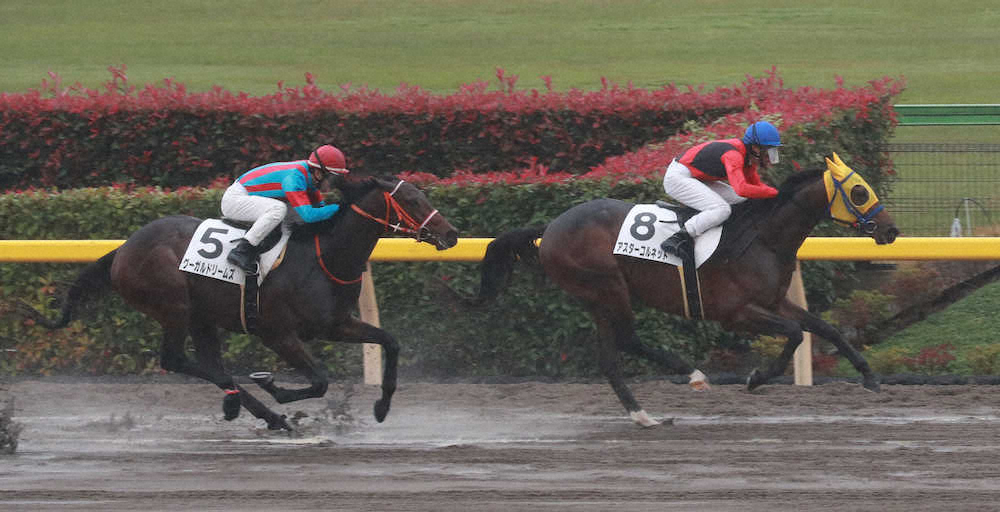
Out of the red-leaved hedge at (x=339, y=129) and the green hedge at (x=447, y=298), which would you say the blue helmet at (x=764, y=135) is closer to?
the green hedge at (x=447, y=298)

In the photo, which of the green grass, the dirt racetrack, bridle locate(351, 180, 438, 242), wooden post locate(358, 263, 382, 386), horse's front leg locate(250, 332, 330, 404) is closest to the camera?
the dirt racetrack

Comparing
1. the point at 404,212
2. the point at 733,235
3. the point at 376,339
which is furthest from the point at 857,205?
the point at 376,339

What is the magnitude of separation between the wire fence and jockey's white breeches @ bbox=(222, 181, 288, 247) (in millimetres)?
5514

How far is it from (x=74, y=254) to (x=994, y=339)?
555 cm

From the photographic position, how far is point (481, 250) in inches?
313

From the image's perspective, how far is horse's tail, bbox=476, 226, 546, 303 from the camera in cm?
766

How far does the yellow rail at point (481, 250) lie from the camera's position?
7.71m

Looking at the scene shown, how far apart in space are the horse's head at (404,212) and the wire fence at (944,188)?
16.5 ft

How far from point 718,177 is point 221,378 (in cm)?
277

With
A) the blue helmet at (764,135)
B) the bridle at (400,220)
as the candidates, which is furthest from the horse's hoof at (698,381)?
the bridle at (400,220)

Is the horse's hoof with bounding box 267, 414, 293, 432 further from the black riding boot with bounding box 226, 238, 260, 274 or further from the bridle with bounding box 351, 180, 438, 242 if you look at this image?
the bridle with bounding box 351, 180, 438, 242

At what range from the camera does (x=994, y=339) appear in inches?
331

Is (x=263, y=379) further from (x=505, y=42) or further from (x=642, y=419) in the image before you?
(x=505, y=42)

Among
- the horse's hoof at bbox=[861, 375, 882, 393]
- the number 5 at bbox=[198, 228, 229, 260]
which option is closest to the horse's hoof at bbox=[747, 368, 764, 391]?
the horse's hoof at bbox=[861, 375, 882, 393]
